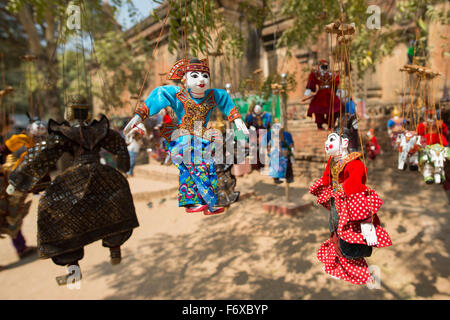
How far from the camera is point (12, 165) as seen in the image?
3.36 m

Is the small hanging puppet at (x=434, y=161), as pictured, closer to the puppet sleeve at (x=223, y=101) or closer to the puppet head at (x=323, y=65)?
the puppet head at (x=323, y=65)

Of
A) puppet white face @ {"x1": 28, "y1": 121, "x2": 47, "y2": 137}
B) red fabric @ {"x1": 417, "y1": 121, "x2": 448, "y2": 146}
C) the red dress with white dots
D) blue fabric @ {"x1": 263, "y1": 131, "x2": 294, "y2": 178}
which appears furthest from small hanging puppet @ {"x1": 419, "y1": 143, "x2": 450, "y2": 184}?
puppet white face @ {"x1": 28, "y1": 121, "x2": 47, "y2": 137}

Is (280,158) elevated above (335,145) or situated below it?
below

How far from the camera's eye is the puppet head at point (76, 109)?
2.59 metres

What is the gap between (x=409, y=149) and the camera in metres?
3.29

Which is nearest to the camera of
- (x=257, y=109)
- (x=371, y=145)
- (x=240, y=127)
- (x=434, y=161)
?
(x=240, y=127)

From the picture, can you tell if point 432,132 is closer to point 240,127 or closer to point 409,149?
point 409,149

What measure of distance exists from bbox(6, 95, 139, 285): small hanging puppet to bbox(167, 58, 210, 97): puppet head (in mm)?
962

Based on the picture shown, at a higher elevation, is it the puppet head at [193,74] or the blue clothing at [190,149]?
the puppet head at [193,74]

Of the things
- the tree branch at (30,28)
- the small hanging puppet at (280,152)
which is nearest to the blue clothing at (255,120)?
the small hanging puppet at (280,152)

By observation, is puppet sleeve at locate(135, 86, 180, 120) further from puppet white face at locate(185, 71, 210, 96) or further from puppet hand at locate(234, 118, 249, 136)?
puppet hand at locate(234, 118, 249, 136)

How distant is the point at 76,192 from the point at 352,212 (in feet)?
7.07

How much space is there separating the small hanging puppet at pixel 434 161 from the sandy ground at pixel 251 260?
176 centimetres

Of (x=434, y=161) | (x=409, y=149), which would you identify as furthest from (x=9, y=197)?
(x=434, y=161)
